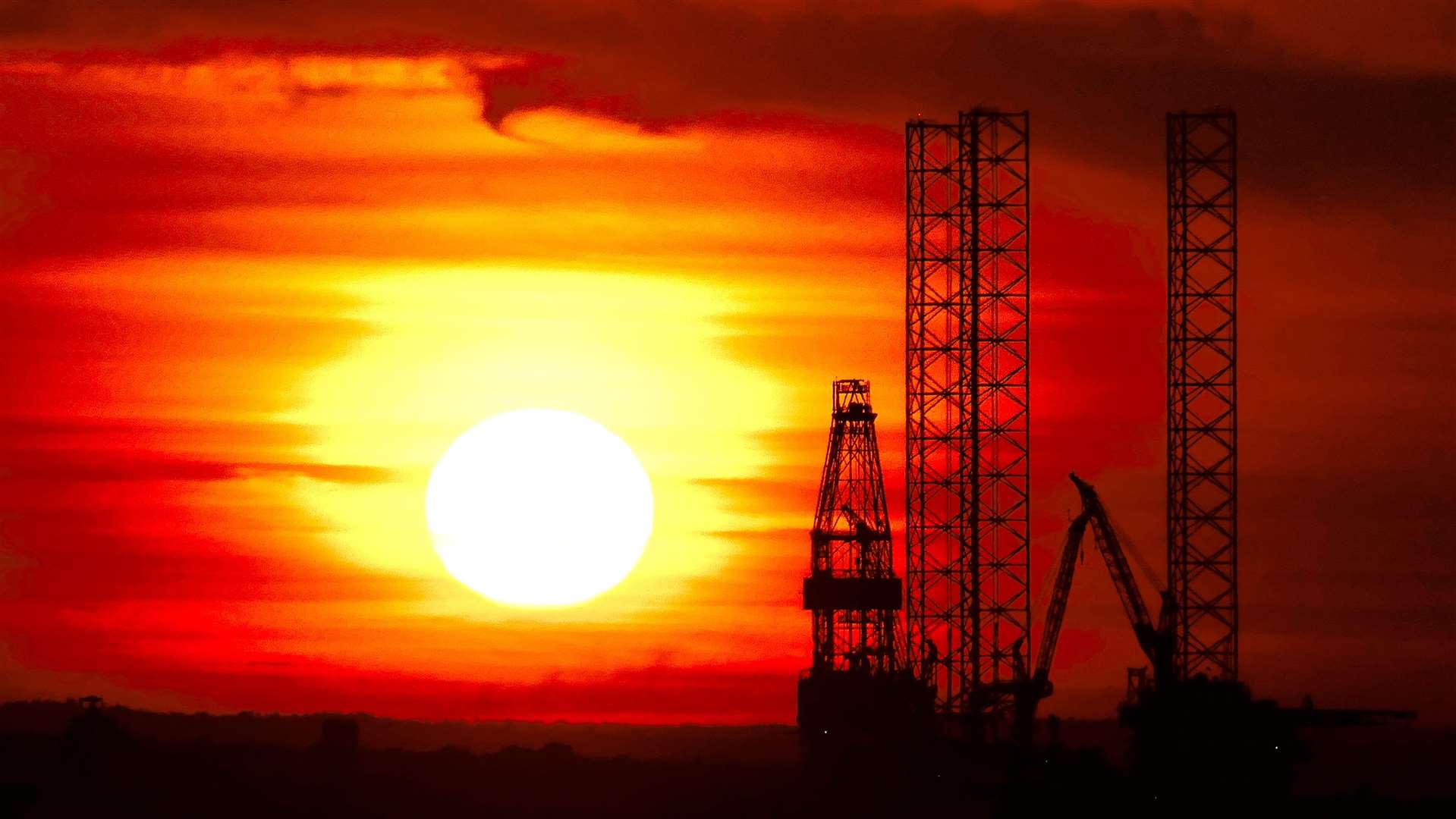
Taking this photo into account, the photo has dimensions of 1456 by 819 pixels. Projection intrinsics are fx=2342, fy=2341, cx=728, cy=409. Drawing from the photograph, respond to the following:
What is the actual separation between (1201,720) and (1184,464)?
11.5 m

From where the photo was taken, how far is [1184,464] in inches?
3981

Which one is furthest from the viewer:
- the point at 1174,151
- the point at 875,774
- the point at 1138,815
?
the point at 875,774

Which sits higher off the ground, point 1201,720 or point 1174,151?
point 1174,151

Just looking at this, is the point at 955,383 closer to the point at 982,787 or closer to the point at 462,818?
the point at 982,787

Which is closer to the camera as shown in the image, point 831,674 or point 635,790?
point 831,674

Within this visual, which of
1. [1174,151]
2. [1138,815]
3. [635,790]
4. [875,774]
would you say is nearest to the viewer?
[1138,815]

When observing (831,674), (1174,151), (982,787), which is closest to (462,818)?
(831,674)

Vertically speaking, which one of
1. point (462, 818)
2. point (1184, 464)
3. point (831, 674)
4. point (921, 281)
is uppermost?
point (921, 281)

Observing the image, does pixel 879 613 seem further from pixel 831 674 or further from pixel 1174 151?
pixel 1174 151

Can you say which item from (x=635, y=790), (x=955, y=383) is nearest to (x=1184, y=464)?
(x=955, y=383)

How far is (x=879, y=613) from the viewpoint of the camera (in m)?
115

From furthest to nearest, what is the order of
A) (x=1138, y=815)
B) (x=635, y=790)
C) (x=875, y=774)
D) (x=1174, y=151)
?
(x=635, y=790)
(x=875, y=774)
(x=1174, y=151)
(x=1138, y=815)

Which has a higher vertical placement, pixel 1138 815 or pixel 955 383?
pixel 955 383

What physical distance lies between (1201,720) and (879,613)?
18.4 m
